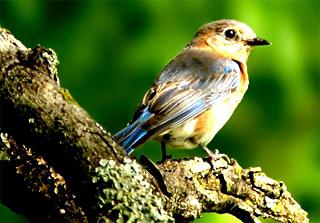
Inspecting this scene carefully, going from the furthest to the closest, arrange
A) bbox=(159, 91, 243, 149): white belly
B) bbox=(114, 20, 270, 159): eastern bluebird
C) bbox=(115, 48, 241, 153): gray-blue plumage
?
1. bbox=(159, 91, 243, 149): white belly
2. bbox=(114, 20, 270, 159): eastern bluebird
3. bbox=(115, 48, 241, 153): gray-blue plumage

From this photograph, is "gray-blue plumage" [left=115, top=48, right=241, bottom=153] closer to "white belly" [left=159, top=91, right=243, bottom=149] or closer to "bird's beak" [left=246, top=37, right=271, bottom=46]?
"white belly" [left=159, top=91, right=243, bottom=149]

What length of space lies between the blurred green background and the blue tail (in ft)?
5.03

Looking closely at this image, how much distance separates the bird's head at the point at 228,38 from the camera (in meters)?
7.23

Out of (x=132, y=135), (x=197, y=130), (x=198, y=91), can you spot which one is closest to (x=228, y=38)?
(x=198, y=91)

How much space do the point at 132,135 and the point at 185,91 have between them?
3.98ft

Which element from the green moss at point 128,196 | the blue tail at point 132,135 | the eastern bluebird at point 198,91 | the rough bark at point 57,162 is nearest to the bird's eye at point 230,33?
the eastern bluebird at point 198,91

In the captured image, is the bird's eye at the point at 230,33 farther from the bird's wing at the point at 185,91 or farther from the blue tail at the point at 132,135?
the blue tail at the point at 132,135

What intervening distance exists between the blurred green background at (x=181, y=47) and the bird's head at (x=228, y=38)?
0.11m

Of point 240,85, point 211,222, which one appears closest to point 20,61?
point 211,222

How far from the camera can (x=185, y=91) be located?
6473 mm

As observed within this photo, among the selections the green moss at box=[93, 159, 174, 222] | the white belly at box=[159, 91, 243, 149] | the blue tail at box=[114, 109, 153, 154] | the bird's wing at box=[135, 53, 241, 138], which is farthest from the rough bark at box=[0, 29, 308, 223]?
the white belly at box=[159, 91, 243, 149]

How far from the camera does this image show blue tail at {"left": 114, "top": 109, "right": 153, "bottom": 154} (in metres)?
5.25

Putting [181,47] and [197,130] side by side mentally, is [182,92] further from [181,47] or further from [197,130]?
[181,47]

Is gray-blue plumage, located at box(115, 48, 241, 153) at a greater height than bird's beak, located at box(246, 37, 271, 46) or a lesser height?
lesser
